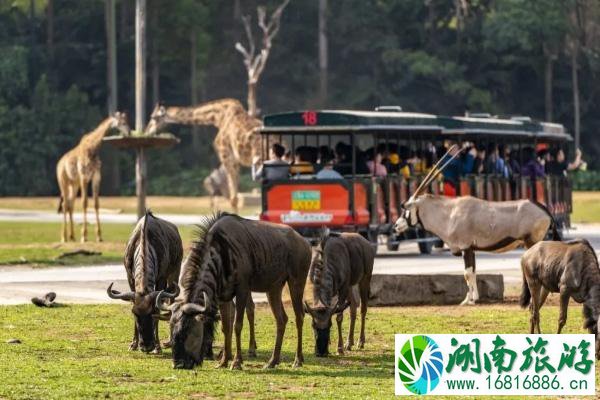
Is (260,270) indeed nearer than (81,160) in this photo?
Yes

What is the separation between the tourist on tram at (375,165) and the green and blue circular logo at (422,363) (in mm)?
19532

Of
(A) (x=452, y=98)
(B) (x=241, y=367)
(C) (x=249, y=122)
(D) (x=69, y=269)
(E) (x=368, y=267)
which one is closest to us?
(B) (x=241, y=367)

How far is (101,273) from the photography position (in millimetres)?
32094

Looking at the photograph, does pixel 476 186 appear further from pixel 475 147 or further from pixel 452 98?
pixel 452 98

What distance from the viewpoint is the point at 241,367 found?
18.0 m

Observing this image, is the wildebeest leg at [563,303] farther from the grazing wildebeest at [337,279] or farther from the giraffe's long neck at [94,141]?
the giraffe's long neck at [94,141]

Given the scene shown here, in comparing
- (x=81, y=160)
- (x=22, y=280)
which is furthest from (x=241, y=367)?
(x=81, y=160)

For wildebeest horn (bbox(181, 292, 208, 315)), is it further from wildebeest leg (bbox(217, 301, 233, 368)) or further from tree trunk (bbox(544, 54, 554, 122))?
tree trunk (bbox(544, 54, 554, 122))

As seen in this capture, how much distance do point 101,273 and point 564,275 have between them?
13748mm

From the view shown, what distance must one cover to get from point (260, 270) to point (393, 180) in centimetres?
Answer: 1733

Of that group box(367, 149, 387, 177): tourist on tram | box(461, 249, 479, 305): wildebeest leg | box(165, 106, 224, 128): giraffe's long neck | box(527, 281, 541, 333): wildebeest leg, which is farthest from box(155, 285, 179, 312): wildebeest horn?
box(165, 106, 224, 128): giraffe's long neck

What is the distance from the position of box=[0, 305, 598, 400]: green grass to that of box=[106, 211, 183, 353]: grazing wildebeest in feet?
1.06

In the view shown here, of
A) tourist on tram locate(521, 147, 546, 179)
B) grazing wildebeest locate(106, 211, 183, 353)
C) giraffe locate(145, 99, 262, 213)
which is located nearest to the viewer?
grazing wildebeest locate(106, 211, 183, 353)

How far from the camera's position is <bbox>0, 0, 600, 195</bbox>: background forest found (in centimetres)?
7412
